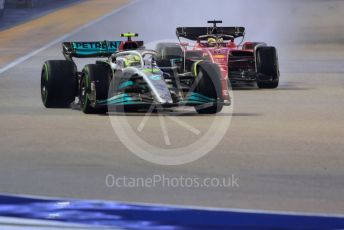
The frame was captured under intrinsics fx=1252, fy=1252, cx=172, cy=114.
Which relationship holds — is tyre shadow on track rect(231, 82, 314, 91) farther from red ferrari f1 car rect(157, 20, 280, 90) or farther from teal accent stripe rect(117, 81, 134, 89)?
teal accent stripe rect(117, 81, 134, 89)

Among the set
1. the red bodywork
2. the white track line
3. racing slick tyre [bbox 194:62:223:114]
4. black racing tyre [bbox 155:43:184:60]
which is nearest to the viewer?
racing slick tyre [bbox 194:62:223:114]

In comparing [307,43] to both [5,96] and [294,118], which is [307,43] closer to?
[5,96]

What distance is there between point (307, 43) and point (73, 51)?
19.4 m

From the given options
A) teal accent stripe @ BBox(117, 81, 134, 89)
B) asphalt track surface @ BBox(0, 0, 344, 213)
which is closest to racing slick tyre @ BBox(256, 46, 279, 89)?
asphalt track surface @ BBox(0, 0, 344, 213)

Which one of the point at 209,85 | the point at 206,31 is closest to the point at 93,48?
the point at 209,85

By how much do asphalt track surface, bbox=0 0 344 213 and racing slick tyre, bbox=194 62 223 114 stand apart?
0.69 ft

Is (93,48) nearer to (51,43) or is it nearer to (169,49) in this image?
(169,49)

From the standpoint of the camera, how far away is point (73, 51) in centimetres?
1764

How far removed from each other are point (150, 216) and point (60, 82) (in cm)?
873

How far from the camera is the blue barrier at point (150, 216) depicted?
7.04 m

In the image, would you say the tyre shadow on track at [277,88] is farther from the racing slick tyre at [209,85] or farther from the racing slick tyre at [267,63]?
the racing slick tyre at [209,85]

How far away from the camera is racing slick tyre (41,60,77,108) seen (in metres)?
15.9

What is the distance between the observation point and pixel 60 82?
16.0 meters

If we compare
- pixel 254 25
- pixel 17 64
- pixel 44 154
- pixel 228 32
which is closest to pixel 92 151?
pixel 44 154
